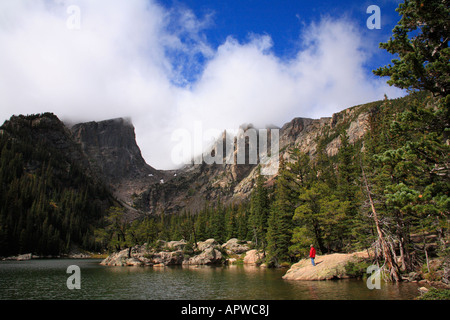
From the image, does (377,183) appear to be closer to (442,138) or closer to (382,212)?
(382,212)

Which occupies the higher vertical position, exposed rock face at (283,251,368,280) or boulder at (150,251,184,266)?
exposed rock face at (283,251,368,280)

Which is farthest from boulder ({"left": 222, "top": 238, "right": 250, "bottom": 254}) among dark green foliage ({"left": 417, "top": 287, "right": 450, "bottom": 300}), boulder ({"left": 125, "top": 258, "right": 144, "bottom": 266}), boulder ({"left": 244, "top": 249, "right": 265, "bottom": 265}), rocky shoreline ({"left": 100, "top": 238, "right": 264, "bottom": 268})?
dark green foliage ({"left": 417, "top": 287, "right": 450, "bottom": 300})

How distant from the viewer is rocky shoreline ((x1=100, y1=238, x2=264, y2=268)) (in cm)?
6481

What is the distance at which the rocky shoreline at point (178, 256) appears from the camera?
64812 mm

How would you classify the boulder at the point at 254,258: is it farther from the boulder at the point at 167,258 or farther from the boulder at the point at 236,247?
the boulder at the point at 167,258

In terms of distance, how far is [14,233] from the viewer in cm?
11150

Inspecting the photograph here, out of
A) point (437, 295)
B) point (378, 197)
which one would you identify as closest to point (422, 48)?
point (437, 295)

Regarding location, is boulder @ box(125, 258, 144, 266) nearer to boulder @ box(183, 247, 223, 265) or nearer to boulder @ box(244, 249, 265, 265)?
boulder @ box(183, 247, 223, 265)

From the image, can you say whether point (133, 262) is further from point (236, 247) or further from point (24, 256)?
point (24, 256)

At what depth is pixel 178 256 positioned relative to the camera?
68938 millimetres

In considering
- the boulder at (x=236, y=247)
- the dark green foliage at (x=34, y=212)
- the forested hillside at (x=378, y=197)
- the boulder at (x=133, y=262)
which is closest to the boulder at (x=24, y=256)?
the dark green foliage at (x=34, y=212)

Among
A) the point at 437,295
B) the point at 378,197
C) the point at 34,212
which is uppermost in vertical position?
the point at 378,197

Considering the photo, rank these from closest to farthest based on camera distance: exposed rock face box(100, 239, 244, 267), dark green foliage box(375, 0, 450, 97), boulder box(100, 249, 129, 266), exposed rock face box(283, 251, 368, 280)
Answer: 1. dark green foliage box(375, 0, 450, 97)
2. exposed rock face box(283, 251, 368, 280)
3. exposed rock face box(100, 239, 244, 267)
4. boulder box(100, 249, 129, 266)
